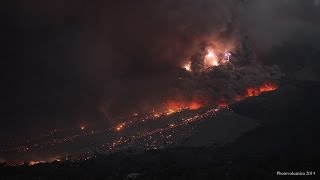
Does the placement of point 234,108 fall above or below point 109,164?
above

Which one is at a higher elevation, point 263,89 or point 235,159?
point 263,89

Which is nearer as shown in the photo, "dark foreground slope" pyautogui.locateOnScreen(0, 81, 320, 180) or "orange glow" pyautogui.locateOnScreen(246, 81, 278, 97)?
"dark foreground slope" pyautogui.locateOnScreen(0, 81, 320, 180)

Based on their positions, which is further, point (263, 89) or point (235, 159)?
point (263, 89)

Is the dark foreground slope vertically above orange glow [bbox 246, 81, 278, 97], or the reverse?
orange glow [bbox 246, 81, 278, 97]

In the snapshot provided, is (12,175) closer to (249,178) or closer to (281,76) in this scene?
(249,178)

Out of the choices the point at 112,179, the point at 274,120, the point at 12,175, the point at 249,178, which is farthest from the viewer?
the point at 274,120

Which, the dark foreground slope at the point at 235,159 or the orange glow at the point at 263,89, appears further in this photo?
the orange glow at the point at 263,89

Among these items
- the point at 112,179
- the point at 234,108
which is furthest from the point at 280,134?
the point at 112,179

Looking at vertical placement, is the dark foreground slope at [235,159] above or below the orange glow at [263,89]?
below
